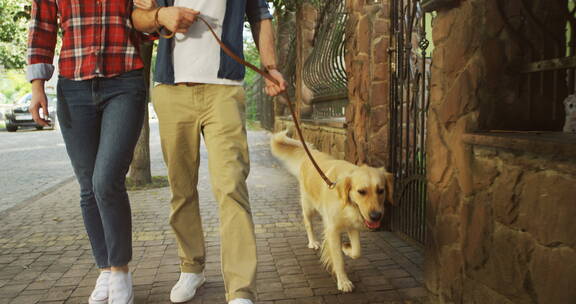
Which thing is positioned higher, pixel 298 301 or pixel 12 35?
pixel 12 35

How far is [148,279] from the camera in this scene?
3.37 metres

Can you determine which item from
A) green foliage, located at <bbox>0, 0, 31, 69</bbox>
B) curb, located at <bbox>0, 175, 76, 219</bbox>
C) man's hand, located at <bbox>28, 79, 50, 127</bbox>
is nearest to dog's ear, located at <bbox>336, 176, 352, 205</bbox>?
man's hand, located at <bbox>28, 79, 50, 127</bbox>

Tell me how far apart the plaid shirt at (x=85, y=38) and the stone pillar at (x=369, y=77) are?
2.53m

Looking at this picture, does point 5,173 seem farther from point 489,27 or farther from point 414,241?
point 489,27

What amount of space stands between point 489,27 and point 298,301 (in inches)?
76.8

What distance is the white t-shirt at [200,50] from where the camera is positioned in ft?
8.60

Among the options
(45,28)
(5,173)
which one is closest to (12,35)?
(5,173)

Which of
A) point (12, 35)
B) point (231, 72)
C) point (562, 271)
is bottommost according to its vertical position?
point (562, 271)

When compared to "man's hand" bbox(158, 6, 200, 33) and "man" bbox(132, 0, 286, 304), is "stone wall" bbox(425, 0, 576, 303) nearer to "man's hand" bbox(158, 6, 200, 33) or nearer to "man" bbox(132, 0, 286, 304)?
"man" bbox(132, 0, 286, 304)

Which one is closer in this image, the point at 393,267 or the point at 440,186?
the point at 440,186

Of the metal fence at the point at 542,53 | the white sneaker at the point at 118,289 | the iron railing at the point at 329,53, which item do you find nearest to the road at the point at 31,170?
the iron railing at the point at 329,53

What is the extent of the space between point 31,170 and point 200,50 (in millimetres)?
8388

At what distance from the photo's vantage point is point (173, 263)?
145 inches

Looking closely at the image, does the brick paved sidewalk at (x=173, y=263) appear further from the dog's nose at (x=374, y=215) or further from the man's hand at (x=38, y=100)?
the man's hand at (x=38, y=100)
